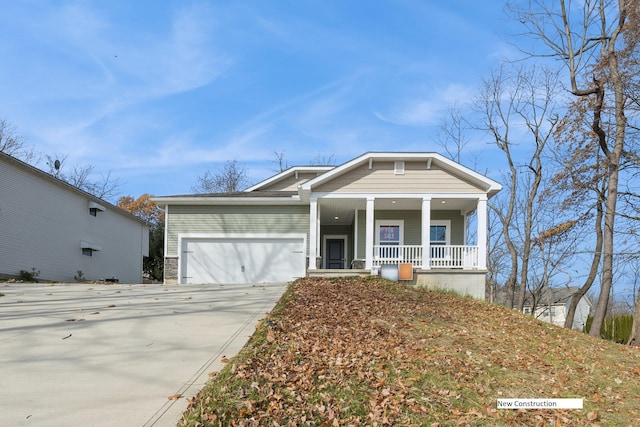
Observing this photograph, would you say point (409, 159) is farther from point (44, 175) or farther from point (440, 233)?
point (44, 175)

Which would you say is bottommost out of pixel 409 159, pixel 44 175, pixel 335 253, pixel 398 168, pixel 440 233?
pixel 335 253

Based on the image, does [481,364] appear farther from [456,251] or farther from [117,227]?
[117,227]

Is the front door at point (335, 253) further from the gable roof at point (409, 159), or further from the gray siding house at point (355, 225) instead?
the gable roof at point (409, 159)

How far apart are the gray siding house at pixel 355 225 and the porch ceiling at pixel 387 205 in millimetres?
34

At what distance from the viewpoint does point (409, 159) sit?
51.2ft

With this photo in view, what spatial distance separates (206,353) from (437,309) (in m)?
5.72

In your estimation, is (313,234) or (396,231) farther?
(396,231)

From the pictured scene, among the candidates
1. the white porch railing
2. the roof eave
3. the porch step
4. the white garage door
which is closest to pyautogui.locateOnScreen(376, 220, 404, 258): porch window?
the white porch railing

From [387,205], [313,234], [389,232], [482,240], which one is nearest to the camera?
[482,240]

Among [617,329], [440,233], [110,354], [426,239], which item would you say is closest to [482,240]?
[426,239]

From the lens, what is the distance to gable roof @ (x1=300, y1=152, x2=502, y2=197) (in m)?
15.3

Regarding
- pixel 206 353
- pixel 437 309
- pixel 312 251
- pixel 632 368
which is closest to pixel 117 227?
pixel 312 251

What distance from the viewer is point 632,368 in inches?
296

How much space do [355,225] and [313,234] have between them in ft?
7.09
